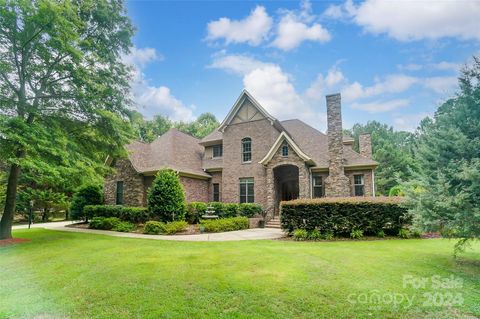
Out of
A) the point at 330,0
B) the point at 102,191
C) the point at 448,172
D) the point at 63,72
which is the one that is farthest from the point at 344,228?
the point at 102,191

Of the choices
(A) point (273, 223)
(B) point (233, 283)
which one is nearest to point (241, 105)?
(A) point (273, 223)

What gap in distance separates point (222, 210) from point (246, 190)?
3.13 m

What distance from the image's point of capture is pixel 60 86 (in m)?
13.0

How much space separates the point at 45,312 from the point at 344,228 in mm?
10396

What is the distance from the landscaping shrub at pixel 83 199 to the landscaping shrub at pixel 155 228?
25.8 feet

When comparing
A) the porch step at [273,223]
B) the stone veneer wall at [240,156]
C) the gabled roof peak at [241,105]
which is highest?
the gabled roof peak at [241,105]

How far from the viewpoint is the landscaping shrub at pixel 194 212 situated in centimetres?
1652

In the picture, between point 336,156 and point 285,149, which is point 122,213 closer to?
point 285,149

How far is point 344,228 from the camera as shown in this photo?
11234 mm

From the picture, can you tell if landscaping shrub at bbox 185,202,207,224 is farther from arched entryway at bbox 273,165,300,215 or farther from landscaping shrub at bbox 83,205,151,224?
arched entryway at bbox 273,165,300,215

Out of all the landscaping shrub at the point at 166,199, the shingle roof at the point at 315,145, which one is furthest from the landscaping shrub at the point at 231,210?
the shingle roof at the point at 315,145

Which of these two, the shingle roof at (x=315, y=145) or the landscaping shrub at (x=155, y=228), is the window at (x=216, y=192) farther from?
the landscaping shrub at (x=155, y=228)

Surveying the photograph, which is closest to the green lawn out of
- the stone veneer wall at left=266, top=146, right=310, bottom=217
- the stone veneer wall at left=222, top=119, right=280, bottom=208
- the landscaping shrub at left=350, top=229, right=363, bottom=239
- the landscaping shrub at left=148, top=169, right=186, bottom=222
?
the landscaping shrub at left=350, top=229, right=363, bottom=239

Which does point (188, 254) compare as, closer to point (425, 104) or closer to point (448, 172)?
point (448, 172)
